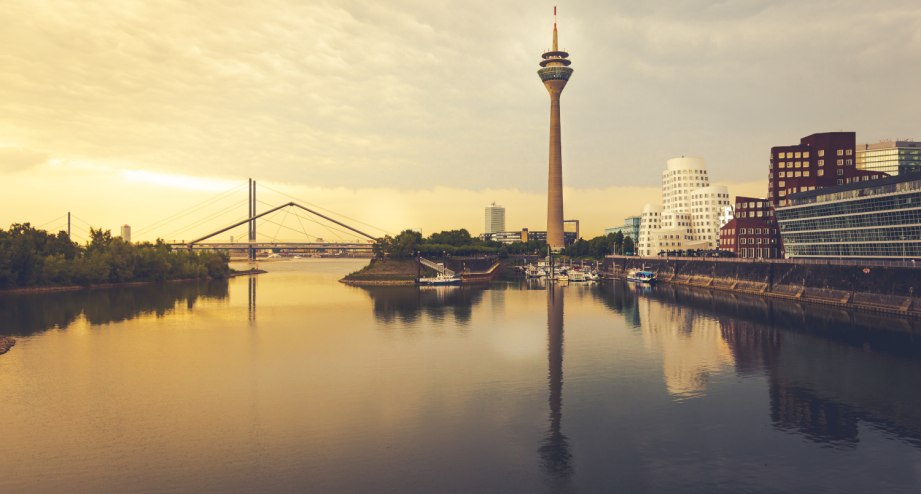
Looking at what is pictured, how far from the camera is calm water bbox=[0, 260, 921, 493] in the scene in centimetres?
2406

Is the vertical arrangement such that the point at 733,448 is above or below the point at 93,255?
below

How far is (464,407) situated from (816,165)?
13083cm

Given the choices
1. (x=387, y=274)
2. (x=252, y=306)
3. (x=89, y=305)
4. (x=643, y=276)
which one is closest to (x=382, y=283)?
(x=387, y=274)

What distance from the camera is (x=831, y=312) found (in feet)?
229

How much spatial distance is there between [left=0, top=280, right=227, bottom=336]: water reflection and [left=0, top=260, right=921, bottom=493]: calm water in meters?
2.30

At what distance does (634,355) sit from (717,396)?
12.9 metres

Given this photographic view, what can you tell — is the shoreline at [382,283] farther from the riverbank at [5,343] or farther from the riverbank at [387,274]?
the riverbank at [5,343]

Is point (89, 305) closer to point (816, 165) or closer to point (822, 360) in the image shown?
point (822, 360)

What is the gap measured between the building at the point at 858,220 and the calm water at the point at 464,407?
20324 millimetres

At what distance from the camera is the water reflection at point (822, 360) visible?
101 ft

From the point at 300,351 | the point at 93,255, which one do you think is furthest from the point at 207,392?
the point at 93,255

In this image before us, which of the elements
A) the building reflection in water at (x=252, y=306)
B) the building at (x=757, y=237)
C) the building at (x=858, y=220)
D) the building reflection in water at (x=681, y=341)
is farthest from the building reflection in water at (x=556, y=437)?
the building at (x=757, y=237)

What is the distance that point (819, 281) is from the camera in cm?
7962

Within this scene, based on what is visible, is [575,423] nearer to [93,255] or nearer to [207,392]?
[207,392]
